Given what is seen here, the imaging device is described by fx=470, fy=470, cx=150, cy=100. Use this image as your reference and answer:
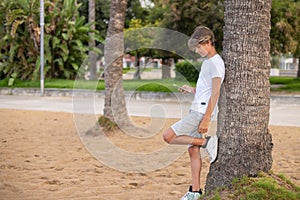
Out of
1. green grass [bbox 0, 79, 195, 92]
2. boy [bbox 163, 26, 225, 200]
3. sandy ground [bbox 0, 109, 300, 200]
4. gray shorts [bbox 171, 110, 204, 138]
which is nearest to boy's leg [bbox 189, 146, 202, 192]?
boy [bbox 163, 26, 225, 200]

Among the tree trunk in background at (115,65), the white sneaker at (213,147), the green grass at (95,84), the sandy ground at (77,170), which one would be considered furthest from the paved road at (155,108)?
the white sneaker at (213,147)

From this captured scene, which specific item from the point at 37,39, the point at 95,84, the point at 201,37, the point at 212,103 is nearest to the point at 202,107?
the point at 212,103

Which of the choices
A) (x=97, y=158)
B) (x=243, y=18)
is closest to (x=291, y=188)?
(x=243, y=18)

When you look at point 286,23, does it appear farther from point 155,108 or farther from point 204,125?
point 204,125

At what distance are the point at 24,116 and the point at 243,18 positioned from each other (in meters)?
9.83

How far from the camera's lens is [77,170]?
6.50m

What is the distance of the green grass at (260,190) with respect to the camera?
4066mm

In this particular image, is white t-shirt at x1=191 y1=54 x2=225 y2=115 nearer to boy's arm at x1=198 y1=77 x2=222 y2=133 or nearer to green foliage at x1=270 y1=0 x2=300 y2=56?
boy's arm at x1=198 y1=77 x2=222 y2=133

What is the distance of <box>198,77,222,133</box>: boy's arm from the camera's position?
4.21m

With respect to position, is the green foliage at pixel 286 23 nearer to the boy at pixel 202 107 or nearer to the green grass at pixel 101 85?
the green grass at pixel 101 85

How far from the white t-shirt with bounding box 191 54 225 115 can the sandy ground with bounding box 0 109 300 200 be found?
136 cm

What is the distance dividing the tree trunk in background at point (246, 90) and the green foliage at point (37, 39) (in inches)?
759

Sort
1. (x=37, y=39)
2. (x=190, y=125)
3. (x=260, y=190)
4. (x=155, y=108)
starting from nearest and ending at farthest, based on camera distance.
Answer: (x=260, y=190), (x=190, y=125), (x=155, y=108), (x=37, y=39)

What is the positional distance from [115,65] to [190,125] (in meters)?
5.53
